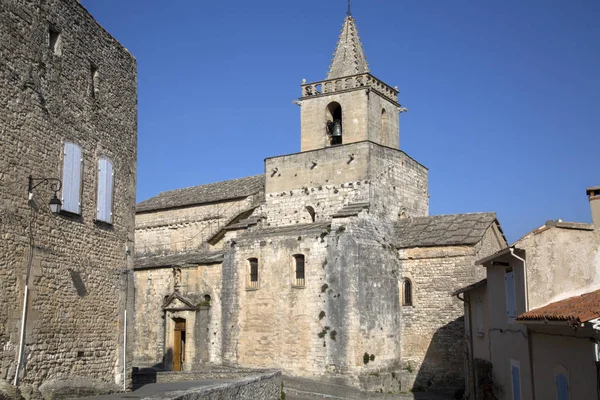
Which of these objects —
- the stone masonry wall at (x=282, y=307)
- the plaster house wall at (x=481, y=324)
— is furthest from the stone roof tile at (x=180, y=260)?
the plaster house wall at (x=481, y=324)

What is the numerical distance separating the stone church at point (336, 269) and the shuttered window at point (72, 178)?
12935 millimetres

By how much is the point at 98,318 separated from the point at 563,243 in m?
11.2

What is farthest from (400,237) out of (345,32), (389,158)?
(345,32)

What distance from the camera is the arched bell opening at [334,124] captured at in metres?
31.2

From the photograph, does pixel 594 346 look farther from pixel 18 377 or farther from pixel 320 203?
pixel 320 203

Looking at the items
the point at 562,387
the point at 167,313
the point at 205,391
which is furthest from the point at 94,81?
the point at 167,313

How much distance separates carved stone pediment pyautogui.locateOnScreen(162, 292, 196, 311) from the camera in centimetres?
3036

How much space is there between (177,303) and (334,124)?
11103mm

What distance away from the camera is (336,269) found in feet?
87.8

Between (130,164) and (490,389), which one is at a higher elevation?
(130,164)

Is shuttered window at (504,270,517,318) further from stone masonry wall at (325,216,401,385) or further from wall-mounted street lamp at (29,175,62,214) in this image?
stone masonry wall at (325,216,401,385)

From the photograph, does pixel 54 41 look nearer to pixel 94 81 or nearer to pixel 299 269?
pixel 94 81

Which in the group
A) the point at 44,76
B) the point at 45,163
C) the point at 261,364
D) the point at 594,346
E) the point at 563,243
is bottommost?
the point at 261,364

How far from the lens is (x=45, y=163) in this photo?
48.8 feet
